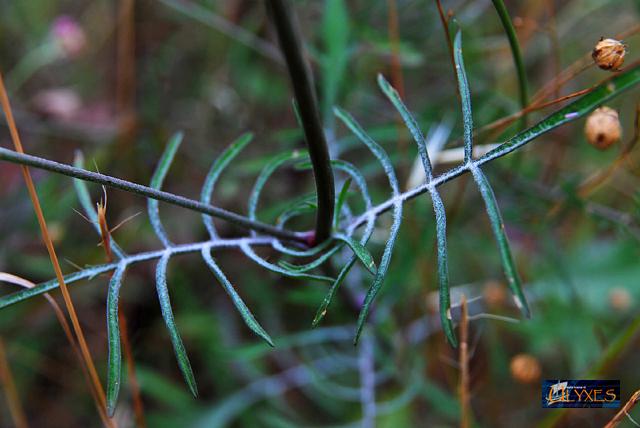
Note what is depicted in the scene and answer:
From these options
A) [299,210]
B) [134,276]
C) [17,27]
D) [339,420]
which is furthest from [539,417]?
[17,27]

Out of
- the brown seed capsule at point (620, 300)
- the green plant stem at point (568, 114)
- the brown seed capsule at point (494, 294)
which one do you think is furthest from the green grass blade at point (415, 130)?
the brown seed capsule at point (620, 300)

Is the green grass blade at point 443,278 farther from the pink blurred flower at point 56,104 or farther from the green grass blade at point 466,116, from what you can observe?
the pink blurred flower at point 56,104

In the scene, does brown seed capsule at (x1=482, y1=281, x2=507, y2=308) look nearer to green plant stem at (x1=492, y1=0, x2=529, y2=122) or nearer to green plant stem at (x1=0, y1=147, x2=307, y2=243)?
green plant stem at (x1=492, y1=0, x2=529, y2=122)

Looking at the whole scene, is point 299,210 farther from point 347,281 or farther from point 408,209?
point 408,209

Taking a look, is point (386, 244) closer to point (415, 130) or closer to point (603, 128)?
point (415, 130)

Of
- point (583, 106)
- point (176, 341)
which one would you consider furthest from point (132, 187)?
point (583, 106)

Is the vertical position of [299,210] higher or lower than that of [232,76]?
lower
